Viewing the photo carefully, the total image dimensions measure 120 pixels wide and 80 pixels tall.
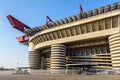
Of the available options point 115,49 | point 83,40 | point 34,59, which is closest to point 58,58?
point 83,40

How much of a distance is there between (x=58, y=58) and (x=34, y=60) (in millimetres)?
15530

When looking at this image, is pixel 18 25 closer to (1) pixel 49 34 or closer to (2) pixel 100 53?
(1) pixel 49 34

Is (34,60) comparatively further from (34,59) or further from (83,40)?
(83,40)

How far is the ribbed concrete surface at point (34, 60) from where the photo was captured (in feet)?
205

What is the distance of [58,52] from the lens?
51.8 metres

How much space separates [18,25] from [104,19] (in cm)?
4349

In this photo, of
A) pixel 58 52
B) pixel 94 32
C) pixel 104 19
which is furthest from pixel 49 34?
pixel 104 19

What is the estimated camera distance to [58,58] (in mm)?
51250

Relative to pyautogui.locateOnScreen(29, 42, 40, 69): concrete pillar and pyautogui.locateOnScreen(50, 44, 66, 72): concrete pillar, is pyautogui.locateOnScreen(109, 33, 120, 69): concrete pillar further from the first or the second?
pyautogui.locateOnScreen(29, 42, 40, 69): concrete pillar

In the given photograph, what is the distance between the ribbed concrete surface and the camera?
62.4 m

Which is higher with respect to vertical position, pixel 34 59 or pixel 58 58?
pixel 58 58

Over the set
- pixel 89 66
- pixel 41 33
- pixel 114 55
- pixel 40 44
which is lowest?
pixel 89 66

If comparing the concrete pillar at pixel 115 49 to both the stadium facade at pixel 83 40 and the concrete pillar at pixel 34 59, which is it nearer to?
the stadium facade at pixel 83 40

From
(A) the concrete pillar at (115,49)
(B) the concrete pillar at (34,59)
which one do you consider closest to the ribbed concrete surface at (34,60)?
(B) the concrete pillar at (34,59)
